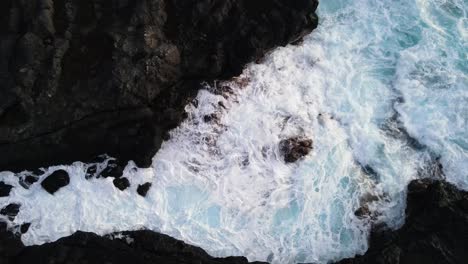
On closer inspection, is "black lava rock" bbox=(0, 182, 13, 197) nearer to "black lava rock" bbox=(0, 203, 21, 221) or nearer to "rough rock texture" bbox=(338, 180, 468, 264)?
"black lava rock" bbox=(0, 203, 21, 221)

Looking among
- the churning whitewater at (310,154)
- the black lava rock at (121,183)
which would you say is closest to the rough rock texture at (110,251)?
the churning whitewater at (310,154)

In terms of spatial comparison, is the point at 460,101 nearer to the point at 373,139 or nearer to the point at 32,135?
the point at 373,139

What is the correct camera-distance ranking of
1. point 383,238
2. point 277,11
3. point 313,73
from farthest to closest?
1. point 313,73
2. point 277,11
3. point 383,238

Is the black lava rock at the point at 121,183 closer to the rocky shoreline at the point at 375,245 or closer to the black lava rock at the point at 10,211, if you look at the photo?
the rocky shoreline at the point at 375,245

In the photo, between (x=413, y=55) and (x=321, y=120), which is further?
(x=413, y=55)

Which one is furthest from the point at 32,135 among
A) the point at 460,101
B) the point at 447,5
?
the point at 447,5

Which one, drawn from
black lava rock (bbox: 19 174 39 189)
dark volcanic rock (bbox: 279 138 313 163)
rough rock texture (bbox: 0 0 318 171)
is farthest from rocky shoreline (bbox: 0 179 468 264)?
dark volcanic rock (bbox: 279 138 313 163)
